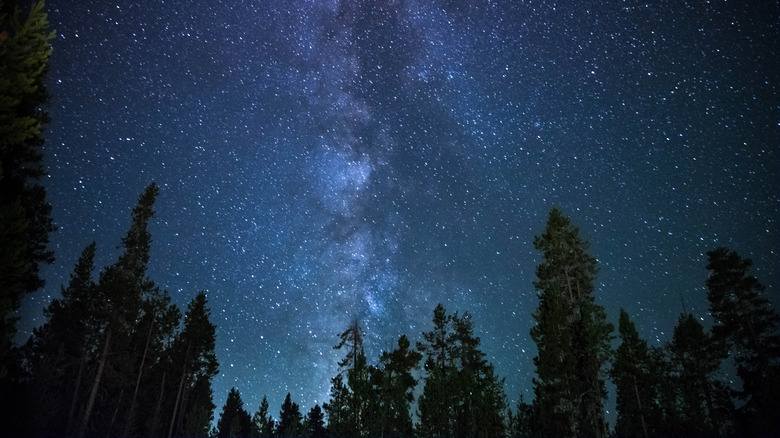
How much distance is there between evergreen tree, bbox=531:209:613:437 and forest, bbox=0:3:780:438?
0.08 meters

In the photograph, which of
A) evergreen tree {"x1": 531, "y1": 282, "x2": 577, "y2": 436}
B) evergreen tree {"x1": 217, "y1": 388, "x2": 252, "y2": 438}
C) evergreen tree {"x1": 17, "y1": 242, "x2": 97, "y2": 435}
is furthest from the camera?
evergreen tree {"x1": 217, "y1": 388, "x2": 252, "y2": 438}

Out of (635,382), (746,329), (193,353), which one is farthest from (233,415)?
(746,329)

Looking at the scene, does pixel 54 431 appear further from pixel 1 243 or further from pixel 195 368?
pixel 1 243

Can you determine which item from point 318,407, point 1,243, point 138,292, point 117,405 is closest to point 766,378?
point 1,243

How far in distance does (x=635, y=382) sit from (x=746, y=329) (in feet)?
30.2

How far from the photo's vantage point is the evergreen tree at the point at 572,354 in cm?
2319

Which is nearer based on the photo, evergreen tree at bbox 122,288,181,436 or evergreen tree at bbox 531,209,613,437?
evergreen tree at bbox 531,209,613,437

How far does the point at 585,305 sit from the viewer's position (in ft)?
85.1

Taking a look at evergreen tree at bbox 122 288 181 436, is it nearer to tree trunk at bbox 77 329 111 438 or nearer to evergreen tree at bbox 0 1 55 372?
tree trunk at bbox 77 329 111 438

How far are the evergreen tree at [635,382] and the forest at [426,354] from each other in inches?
5.0

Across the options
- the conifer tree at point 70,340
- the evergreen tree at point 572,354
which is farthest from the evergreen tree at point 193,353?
the evergreen tree at point 572,354

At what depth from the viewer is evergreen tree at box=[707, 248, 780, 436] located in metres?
26.6

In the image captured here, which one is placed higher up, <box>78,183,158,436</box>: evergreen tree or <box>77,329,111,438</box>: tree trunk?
<box>78,183,158,436</box>: evergreen tree

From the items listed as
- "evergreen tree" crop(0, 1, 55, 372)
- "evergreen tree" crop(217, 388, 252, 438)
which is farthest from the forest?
"evergreen tree" crop(217, 388, 252, 438)
